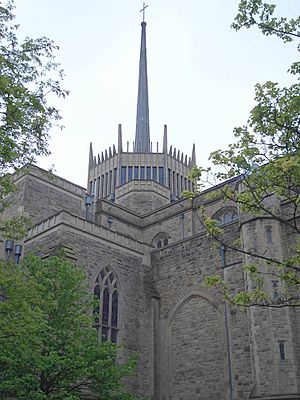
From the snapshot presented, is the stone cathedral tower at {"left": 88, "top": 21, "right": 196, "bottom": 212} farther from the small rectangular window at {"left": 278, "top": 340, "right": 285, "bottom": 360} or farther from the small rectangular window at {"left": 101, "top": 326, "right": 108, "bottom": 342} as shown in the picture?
the small rectangular window at {"left": 278, "top": 340, "right": 285, "bottom": 360}

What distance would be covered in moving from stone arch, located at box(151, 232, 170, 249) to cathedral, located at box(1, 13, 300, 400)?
2.70m

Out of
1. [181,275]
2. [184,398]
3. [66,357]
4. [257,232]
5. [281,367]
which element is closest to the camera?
[66,357]

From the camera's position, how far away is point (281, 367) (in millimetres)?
17969

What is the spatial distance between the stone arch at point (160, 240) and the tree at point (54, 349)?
51.3ft

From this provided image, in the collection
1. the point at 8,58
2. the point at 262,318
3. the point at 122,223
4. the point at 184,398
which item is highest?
the point at 122,223

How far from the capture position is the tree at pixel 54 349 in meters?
12.3

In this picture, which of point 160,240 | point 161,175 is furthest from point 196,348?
point 161,175

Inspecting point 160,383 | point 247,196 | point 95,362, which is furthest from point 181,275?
point 247,196

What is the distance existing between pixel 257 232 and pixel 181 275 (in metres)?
5.69

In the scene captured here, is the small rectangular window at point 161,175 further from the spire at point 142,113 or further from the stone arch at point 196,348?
the stone arch at point 196,348

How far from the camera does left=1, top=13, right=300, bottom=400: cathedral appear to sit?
18.8 meters

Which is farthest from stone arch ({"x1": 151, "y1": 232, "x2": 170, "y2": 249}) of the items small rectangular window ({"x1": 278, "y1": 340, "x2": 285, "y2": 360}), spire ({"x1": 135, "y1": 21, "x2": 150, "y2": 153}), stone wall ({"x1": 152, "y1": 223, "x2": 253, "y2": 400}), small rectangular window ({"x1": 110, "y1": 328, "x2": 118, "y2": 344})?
spire ({"x1": 135, "y1": 21, "x2": 150, "y2": 153})

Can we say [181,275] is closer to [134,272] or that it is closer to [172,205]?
[134,272]

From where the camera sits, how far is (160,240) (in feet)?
109
